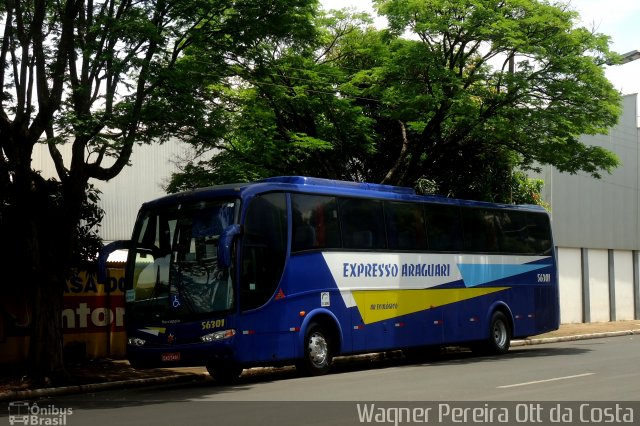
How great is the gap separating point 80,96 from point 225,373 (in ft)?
19.0

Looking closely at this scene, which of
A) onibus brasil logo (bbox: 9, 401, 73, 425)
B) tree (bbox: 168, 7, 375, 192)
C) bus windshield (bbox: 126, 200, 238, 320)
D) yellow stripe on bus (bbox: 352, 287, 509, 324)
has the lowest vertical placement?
onibus brasil logo (bbox: 9, 401, 73, 425)

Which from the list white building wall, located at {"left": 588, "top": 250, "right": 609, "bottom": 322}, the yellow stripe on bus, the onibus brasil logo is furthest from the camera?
white building wall, located at {"left": 588, "top": 250, "right": 609, "bottom": 322}

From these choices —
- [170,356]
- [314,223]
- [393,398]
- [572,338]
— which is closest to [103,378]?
[170,356]

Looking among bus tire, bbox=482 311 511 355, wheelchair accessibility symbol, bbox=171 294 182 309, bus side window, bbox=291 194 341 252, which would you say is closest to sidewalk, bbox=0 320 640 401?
wheelchair accessibility symbol, bbox=171 294 182 309

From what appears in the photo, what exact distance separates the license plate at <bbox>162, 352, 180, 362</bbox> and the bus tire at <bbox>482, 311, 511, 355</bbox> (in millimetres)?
9224

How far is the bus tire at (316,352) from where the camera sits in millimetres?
16953

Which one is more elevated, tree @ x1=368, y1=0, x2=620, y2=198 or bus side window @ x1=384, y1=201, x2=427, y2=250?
tree @ x1=368, y1=0, x2=620, y2=198

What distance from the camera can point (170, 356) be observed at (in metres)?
15.9

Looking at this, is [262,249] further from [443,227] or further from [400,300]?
[443,227]

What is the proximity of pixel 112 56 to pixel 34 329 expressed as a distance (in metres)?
5.20

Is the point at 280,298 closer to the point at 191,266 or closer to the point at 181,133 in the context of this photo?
the point at 191,266

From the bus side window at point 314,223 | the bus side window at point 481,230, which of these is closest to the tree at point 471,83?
the bus side window at point 481,230

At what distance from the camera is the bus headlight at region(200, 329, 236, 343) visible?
15.5 meters

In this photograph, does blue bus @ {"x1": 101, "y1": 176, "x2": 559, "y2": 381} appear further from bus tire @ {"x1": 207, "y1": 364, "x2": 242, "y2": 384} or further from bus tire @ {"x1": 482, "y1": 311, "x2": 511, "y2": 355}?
bus tire @ {"x1": 482, "y1": 311, "x2": 511, "y2": 355}
